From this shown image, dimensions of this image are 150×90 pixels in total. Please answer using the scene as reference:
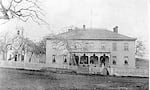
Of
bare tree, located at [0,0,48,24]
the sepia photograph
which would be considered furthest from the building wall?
bare tree, located at [0,0,48,24]

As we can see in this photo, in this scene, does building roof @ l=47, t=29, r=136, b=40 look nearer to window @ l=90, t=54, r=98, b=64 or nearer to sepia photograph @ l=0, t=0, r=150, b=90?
sepia photograph @ l=0, t=0, r=150, b=90

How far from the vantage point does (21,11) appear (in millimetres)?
1107

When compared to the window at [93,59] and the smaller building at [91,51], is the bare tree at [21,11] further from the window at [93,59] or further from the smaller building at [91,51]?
the window at [93,59]

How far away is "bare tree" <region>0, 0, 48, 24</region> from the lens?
1098 mm

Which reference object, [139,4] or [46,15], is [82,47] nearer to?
[46,15]

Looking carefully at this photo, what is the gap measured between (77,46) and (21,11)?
434 millimetres

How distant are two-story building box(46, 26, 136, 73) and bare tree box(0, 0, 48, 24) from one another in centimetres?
20

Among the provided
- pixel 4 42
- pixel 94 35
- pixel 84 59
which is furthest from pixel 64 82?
pixel 4 42

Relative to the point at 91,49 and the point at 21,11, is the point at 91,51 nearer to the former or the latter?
the point at 91,49

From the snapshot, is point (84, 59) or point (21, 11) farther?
point (21, 11)

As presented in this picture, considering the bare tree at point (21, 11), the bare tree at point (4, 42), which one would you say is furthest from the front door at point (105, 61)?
the bare tree at point (4, 42)

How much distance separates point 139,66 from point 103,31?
0.29 m

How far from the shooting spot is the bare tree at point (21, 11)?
110cm

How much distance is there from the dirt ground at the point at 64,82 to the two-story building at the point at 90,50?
2.4 inches
